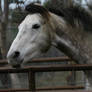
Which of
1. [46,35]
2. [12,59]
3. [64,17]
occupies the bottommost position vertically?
[12,59]

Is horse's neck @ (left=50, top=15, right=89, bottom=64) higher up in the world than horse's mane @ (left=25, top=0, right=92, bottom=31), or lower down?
lower down

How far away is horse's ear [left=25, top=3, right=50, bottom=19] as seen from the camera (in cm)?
366

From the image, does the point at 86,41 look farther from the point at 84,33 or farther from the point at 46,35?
the point at 46,35

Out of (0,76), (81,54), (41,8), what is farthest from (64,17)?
(0,76)

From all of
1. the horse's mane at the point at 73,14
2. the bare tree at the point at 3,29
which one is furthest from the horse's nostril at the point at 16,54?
the bare tree at the point at 3,29

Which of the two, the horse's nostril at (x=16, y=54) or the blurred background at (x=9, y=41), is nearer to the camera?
the horse's nostril at (x=16, y=54)

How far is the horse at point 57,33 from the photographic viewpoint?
350cm

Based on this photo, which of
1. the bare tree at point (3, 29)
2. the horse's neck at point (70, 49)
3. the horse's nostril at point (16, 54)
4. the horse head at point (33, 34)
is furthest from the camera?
the bare tree at point (3, 29)

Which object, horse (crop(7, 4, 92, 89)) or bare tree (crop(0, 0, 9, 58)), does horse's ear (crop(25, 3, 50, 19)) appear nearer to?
horse (crop(7, 4, 92, 89))

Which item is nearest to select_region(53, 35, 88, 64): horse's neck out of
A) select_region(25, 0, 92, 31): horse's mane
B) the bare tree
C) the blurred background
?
select_region(25, 0, 92, 31): horse's mane

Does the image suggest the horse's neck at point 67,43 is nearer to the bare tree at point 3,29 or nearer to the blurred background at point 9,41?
the blurred background at point 9,41

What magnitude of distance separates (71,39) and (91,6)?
2.17 ft

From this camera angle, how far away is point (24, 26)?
3.52 meters

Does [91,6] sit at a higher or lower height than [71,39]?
higher
